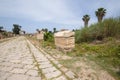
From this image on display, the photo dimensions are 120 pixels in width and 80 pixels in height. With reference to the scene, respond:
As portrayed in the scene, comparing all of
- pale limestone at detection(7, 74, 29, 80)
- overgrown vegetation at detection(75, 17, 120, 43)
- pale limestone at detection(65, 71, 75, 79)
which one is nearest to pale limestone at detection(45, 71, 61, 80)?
pale limestone at detection(65, 71, 75, 79)

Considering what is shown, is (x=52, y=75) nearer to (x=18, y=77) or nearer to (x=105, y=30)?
(x=18, y=77)

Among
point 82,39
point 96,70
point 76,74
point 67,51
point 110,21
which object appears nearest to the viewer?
point 76,74

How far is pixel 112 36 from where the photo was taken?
811cm

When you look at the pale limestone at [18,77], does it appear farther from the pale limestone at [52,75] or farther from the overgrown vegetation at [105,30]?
the overgrown vegetation at [105,30]

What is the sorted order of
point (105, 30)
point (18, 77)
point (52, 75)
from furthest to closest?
point (105, 30)
point (52, 75)
point (18, 77)

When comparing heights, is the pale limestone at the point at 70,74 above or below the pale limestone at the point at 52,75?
above

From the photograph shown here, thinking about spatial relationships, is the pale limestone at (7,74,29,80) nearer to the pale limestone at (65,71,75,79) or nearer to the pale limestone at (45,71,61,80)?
the pale limestone at (45,71,61,80)

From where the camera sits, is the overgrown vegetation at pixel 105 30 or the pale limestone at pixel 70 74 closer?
the pale limestone at pixel 70 74

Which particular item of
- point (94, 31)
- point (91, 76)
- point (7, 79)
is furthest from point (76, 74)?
point (94, 31)

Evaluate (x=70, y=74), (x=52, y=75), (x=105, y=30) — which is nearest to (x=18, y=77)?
(x=52, y=75)

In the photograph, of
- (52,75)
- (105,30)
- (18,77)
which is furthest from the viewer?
(105,30)

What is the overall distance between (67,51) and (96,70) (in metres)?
3.10

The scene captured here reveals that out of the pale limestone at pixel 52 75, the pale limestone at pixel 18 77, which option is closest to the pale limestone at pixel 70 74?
the pale limestone at pixel 52 75

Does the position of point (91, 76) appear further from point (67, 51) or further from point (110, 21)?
point (110, 21)
